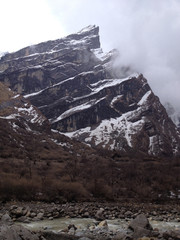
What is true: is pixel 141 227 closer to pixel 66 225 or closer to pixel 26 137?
pixel 66 225

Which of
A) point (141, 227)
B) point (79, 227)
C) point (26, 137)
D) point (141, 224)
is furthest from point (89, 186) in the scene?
point (26, 137)

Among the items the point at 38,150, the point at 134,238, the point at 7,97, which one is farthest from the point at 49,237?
the point at 7,97

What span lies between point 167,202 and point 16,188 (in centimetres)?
2847

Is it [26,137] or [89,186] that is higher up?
[26,137]

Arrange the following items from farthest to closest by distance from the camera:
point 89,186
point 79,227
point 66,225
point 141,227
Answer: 1. point 89,186
2. point 66,225
3. point 79,227
4. point 141,227

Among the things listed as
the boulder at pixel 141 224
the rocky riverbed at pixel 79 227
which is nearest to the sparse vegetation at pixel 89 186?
the rocky riverbed at pixel 79 227

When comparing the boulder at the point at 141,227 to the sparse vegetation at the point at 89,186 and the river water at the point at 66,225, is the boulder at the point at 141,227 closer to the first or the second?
the river water at the point at 66,225

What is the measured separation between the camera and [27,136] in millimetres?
128375

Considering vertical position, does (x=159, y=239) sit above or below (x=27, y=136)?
below

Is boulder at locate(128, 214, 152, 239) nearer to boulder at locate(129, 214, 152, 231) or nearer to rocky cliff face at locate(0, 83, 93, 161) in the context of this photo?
boulder at locate(129, 214, 152, 231)

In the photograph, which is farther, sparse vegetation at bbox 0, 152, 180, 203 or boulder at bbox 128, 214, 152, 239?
sparse vegetation at bbox 0, 152, 180, 203

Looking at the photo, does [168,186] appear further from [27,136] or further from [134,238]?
[27,136]

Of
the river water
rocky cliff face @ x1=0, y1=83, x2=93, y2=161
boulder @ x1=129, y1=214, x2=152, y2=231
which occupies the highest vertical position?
rocky cliff face @ x1=0, y1=83, x2=93, y2=161

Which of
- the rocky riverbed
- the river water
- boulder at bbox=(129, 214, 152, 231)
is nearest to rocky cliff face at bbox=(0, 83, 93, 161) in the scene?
the rocky riverbed
